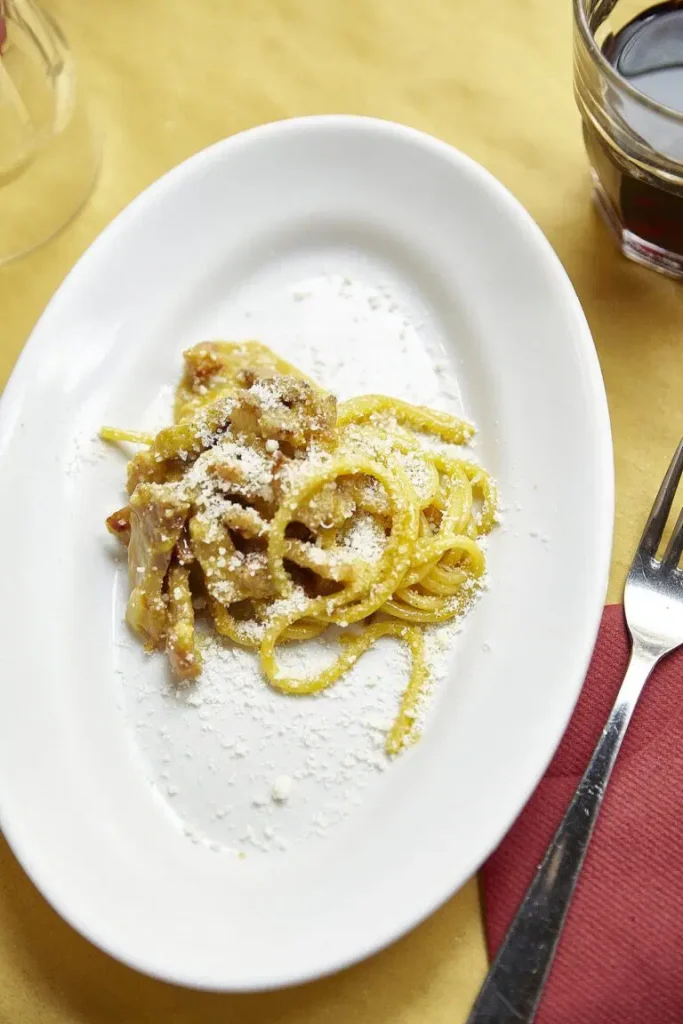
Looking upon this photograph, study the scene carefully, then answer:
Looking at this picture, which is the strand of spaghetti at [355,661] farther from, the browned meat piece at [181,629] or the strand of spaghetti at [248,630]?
the browned meat piece at [181,629]

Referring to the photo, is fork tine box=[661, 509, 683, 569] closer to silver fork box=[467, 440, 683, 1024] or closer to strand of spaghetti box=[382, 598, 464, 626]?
silver fork box=[467, 440, 683, 1024]

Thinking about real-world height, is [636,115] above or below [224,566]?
above

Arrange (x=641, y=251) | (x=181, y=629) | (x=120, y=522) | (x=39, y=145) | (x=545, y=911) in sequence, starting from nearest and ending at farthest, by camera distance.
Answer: (x=545, y=911)
(x=181, y=629)
(x=120, y=522)
(x=641, y=251)
(x=39, y=145)

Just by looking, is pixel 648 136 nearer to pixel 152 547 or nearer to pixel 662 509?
pixel 662 509

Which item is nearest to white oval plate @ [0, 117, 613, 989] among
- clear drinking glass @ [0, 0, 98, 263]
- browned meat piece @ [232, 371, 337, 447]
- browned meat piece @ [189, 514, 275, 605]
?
browned meat piece @ [189, 514, 275, 605]

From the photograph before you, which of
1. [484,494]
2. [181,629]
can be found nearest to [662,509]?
[484,494]

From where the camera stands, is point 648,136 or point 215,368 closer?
point 648,136
